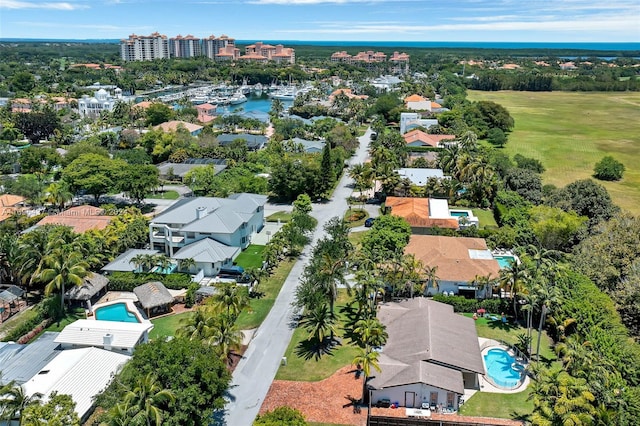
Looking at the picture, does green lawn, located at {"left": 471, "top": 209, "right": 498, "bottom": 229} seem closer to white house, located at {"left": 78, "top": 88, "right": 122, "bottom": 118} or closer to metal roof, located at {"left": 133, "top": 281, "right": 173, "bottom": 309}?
metal roof, located at {"left": 133, "top": 281, "right": 173, "bottom": 309}

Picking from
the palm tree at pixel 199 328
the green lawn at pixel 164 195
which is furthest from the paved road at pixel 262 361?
the green lawn at pixel 164 195

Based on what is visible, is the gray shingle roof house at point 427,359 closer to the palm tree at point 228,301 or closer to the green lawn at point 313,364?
the green lawn at point 313,364

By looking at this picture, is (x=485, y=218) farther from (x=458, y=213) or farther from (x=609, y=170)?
(x=609, y=170)

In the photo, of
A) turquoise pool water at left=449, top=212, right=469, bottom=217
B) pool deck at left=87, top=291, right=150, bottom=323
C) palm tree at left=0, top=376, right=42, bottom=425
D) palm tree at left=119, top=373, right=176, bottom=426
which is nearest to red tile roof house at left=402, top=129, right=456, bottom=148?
turquoise pool water at left=449, top=212, right=469, bottom=217

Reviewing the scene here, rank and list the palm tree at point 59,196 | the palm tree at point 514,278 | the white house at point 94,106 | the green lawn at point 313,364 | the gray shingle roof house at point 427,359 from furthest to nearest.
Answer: the white house at point 94,106
the palm tree at point 59,196
the palm tree at point 514,278
the green lawn at point 313,364
the gray shingle roof house at point 427,359

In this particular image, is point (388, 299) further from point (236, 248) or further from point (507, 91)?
point (507, 91)

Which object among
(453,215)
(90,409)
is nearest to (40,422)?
(90,409)
